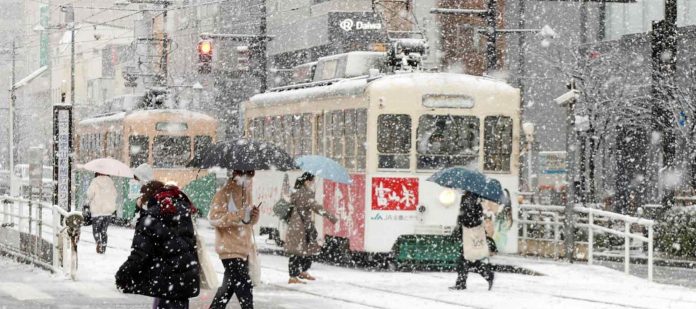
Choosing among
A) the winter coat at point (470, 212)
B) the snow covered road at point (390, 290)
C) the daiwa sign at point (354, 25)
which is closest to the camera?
the snow covered road at point (390, 290)

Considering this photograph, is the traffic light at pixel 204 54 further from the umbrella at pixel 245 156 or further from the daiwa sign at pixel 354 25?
the umbrella at pixel 245 156

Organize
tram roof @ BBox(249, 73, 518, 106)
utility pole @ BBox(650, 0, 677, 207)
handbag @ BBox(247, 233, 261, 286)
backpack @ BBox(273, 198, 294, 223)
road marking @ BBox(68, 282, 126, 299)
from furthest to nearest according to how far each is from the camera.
Answer: utility pole @ BBox(650, 0, 677, 207)
tram roof @ BBox(249, 73, 518, 106)
backpack @ BBox(273, 198, 294, 223)
road marking @ BBox(68, 282, 126, 299)
handbag @ BBox(247, 233, 261, 286)

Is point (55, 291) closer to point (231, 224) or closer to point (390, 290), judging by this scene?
point (390, 290)

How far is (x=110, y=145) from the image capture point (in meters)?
35.3

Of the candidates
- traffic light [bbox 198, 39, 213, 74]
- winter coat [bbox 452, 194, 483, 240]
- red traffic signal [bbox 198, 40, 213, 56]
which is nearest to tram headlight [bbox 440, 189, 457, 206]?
winter coat [bbox 452, 194, 483, 240]

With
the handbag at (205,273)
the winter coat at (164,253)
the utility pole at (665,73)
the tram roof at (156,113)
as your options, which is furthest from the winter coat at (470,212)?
the tram roof at (156,113)

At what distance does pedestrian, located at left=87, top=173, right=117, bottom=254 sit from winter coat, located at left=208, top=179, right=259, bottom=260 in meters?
11.4

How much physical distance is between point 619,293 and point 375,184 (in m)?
4.97

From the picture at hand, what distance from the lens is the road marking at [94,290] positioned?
16188mm

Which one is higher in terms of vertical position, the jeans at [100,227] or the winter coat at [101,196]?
the winter coat at [101,196]

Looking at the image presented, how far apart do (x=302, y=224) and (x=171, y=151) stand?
15.3 meters

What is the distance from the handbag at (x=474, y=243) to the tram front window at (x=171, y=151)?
17000 mm

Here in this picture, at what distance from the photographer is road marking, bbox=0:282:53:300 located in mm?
15994

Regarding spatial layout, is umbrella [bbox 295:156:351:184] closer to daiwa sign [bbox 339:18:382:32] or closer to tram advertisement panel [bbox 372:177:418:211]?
tram advertisement panel [bbox 372:177:418:211]
